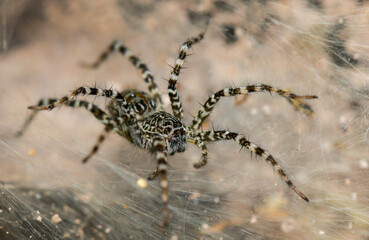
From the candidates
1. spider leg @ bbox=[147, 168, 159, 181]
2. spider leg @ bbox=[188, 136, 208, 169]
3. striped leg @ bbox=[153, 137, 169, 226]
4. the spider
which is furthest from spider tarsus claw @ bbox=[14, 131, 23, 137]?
spider leg @ bbox=[188, 136, 208, 169]

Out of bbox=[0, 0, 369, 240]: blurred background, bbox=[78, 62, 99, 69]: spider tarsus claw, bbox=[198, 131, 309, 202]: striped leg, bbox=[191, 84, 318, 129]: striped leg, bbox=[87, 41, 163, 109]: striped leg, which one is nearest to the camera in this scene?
bbox=[198, 131, 309, 202]: striped leg

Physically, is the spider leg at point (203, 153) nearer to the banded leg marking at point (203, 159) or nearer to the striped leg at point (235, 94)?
the banded leg marking at point (203, 159)

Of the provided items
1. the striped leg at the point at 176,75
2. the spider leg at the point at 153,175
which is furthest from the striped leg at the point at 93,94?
the spider leg at the point at 153,175

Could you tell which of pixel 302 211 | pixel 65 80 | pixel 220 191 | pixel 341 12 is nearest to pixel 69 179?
pixel 220 191

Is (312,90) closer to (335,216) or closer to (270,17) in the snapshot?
(270,17)

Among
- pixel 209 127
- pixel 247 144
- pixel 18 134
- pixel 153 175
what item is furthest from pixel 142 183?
pixel 18 134

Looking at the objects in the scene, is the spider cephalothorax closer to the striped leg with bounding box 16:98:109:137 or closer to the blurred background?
the blurred background
